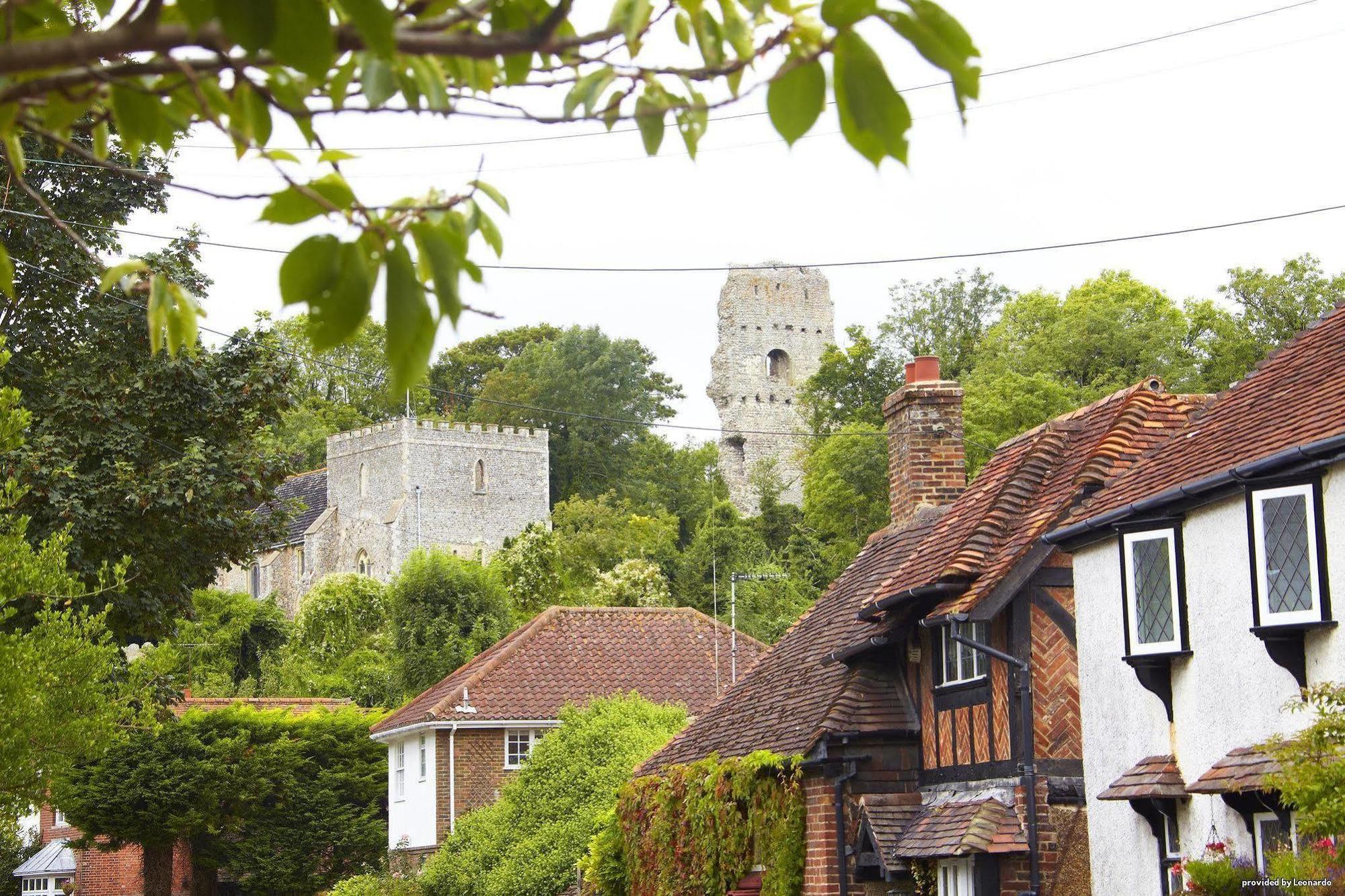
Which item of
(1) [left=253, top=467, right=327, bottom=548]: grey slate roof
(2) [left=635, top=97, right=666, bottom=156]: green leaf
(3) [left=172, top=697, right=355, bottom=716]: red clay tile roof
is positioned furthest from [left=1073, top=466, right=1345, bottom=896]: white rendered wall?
(1) [left=253, top=467, right=327, bottom=548]: grey slate roof

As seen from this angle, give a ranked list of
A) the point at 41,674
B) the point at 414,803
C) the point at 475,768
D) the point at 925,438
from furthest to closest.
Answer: the point at 414,803
the point at 475,768
the point at 925,438
the point at 41,674

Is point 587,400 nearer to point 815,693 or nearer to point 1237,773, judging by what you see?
point 815,693

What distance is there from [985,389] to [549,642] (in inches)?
847

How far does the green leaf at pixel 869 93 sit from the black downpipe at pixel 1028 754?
500 inches

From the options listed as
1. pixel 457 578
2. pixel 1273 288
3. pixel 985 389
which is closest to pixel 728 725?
pixel 457 578

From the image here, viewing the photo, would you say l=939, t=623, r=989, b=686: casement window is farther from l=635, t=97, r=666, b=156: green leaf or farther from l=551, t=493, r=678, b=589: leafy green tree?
l=551, t=493, r=678, b=589: leafy green tree

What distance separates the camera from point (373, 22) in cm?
293

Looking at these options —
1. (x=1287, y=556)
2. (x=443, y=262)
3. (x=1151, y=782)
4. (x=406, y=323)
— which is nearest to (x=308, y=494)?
(x=1151, y=782)

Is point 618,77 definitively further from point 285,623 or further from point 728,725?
point 285,623

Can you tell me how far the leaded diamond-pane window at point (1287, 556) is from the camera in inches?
469

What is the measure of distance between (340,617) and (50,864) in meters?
16.8

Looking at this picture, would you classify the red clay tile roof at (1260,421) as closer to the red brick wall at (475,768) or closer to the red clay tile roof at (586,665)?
the red clay tile roof at (586,665)

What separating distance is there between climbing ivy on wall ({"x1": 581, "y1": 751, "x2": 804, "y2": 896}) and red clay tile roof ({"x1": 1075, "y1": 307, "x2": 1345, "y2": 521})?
5.45 m

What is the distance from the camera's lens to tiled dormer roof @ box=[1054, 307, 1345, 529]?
12.6 metres
